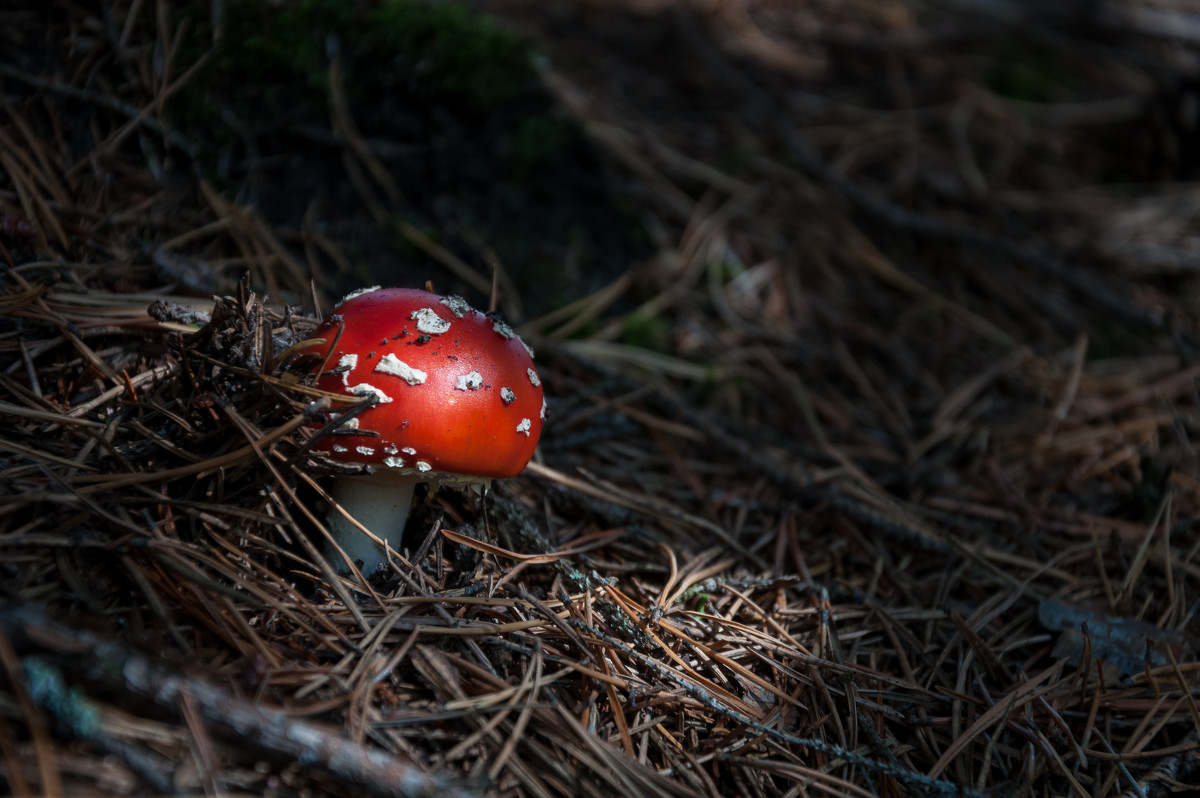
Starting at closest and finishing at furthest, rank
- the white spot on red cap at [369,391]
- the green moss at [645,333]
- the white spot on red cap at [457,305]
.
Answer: the white spot on red cap at [369,391] → the white spot on red cap at [457,305] → the green moss at [645,333]

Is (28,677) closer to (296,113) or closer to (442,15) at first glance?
(296,113)

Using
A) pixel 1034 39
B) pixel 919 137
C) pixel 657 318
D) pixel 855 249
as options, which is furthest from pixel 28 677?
pixel 1034 39

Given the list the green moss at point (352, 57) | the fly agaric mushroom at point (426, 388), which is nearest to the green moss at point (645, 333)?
the green moss at point (352, 57)

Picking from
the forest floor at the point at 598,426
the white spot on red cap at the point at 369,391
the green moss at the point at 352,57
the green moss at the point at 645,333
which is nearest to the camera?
the forest floor at the point at 598,426

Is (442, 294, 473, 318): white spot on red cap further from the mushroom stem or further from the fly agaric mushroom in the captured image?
the mushroom stem

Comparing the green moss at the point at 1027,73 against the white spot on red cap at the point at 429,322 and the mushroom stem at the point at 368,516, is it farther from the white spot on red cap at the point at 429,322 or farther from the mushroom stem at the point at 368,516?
the mushroom stem at the point at 368,516

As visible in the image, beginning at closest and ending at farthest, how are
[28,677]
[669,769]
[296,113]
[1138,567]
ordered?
[28,677] < [669,769] < [1138,567] < [296,113]

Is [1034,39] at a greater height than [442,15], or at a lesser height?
lesser
